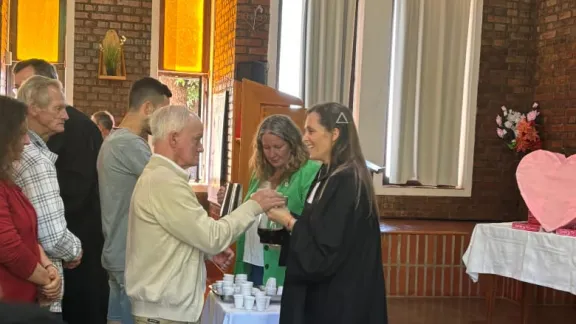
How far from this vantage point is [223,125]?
Result: 6547 millimetres

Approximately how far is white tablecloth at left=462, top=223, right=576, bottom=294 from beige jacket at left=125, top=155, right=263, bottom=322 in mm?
Result: 2685

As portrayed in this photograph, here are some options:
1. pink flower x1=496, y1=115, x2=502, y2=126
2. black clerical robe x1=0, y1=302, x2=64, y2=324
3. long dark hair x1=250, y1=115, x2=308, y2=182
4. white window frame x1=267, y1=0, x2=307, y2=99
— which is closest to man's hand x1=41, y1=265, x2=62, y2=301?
long dark hair x1=250, y1=115, x2=308, y2=182

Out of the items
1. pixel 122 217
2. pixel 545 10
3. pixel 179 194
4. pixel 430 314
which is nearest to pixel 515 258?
pixel 430 314

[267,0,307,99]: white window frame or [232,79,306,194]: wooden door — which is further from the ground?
[267,0,307,99]: white window frame

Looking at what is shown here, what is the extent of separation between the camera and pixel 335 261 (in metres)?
2.31

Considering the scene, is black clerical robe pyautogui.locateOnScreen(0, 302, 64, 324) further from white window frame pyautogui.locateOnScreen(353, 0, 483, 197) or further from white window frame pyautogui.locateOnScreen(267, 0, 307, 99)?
white window frame pyautogui.locateOnScreen(353, 0, 483, 197)

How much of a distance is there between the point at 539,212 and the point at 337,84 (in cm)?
309

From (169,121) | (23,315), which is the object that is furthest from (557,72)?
(23,315)

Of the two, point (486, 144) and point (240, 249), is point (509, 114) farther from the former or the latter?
point (240, 249)

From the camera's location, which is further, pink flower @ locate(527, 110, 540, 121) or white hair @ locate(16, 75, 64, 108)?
pink flower @ locate(527, 110, 540, 121)

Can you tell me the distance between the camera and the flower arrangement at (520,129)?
7.07 meters

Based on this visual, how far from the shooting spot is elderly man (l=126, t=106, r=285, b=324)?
215 centimetres

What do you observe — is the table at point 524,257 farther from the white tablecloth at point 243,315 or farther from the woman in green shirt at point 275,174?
the white tablecloth at point 243,315

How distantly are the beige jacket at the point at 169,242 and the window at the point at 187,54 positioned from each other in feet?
18.1
